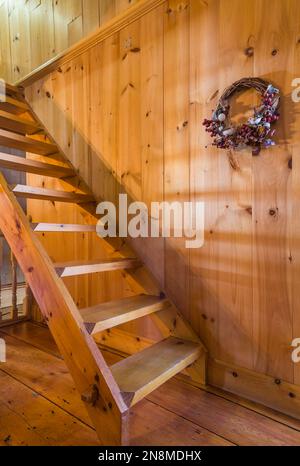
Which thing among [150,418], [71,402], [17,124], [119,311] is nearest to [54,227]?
[119,311]

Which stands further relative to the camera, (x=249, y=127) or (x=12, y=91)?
(x=12, y=91)

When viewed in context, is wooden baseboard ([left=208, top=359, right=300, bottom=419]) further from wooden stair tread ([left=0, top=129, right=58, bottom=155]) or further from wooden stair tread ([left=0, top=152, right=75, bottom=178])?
wooden stair tread ([left=0, top=129, right=58, bottom=155])

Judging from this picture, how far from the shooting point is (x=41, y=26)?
2625 mm

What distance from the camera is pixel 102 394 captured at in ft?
3.71

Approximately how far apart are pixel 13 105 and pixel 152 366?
237cm

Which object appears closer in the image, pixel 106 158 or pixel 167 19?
pixel 167 19

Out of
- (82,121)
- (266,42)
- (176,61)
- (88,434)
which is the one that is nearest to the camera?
(88,434)

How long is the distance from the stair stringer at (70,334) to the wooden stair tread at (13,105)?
128 centimetres

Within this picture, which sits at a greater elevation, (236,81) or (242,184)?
(236,81)

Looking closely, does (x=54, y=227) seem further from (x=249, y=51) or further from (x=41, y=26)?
→ (x=41, y=26)

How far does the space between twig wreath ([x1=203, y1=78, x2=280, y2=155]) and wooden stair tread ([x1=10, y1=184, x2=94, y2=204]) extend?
3.26 ft
